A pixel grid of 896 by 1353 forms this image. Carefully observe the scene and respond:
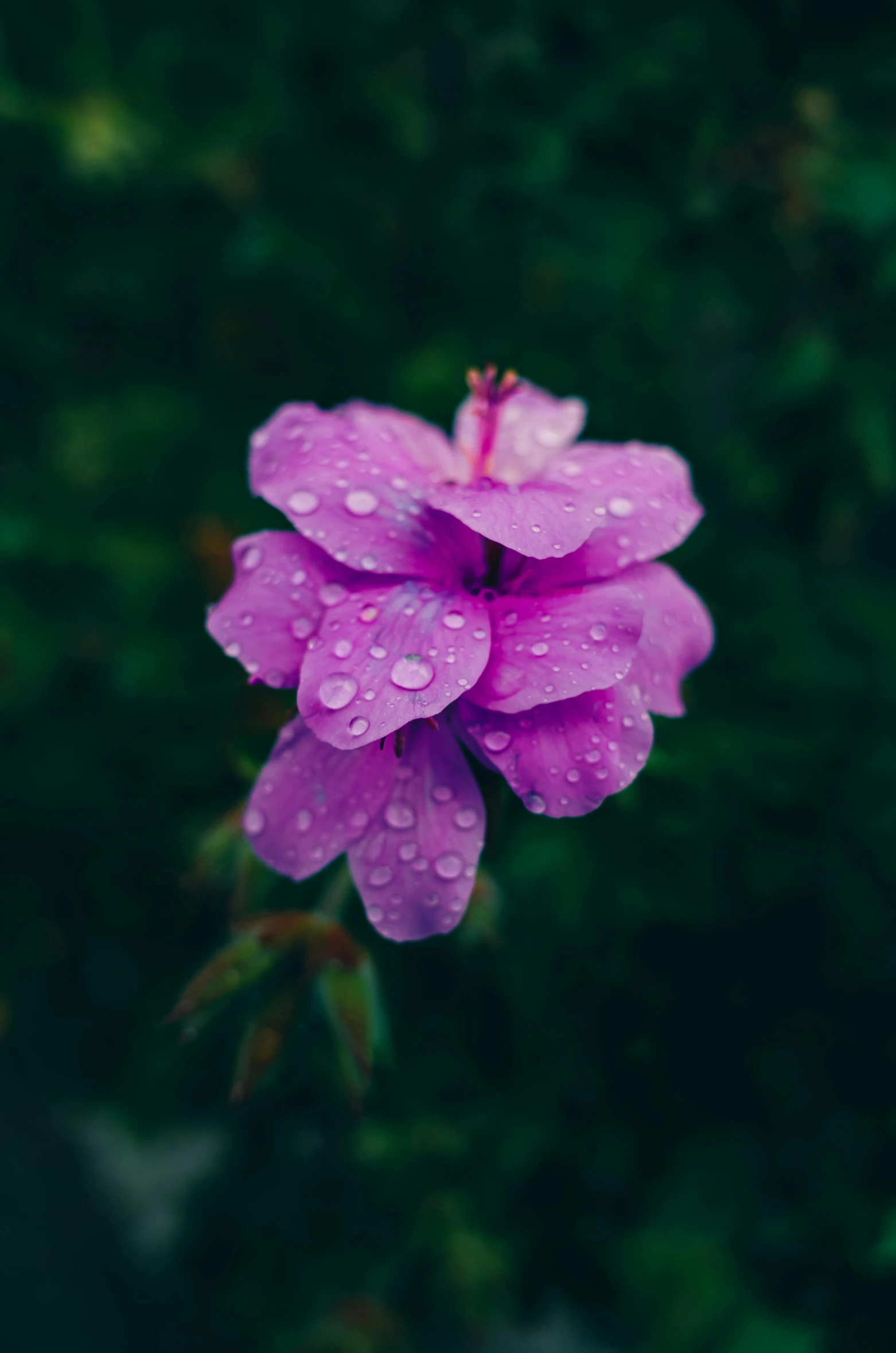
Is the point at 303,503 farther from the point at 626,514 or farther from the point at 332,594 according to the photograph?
the point at 626,514

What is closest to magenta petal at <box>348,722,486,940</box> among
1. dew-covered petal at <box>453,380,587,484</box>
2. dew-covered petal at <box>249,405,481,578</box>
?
dew-covered petal at <box>249,405,481,578</box>

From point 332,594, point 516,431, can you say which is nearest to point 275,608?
point 332,594

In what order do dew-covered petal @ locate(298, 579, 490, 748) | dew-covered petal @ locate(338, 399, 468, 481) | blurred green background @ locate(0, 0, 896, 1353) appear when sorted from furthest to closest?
blurred green background @ locate(0, 0, 896, 1353)
dew-covered petal @ locate(338, 399, 468, 481)
dew-covered petal @ locate(298, 579, 490, 748)

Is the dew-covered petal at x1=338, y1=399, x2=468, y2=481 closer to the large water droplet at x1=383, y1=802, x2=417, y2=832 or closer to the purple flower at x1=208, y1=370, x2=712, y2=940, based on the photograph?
the purple flower at x1=208, y1=370, x2=712, y2=940

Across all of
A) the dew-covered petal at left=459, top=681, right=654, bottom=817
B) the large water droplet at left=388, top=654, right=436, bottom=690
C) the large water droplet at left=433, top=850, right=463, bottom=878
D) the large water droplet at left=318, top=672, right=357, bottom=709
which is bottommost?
the large water droplet at left=433, top=850, right=463, bottom=878

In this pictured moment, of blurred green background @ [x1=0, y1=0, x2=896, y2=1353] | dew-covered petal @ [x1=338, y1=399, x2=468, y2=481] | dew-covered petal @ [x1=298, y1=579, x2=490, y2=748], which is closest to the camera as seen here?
dew-covered petal @ [x1=298, y1=579, x2=490, y2=748]

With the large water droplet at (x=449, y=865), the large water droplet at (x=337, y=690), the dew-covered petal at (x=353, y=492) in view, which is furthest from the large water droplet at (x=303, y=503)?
the large water droplet at (x=449, y=865)

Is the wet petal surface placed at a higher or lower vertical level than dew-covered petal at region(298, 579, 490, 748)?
higher

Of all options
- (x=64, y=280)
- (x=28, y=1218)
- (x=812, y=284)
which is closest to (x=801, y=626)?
(x=812, y=284)
